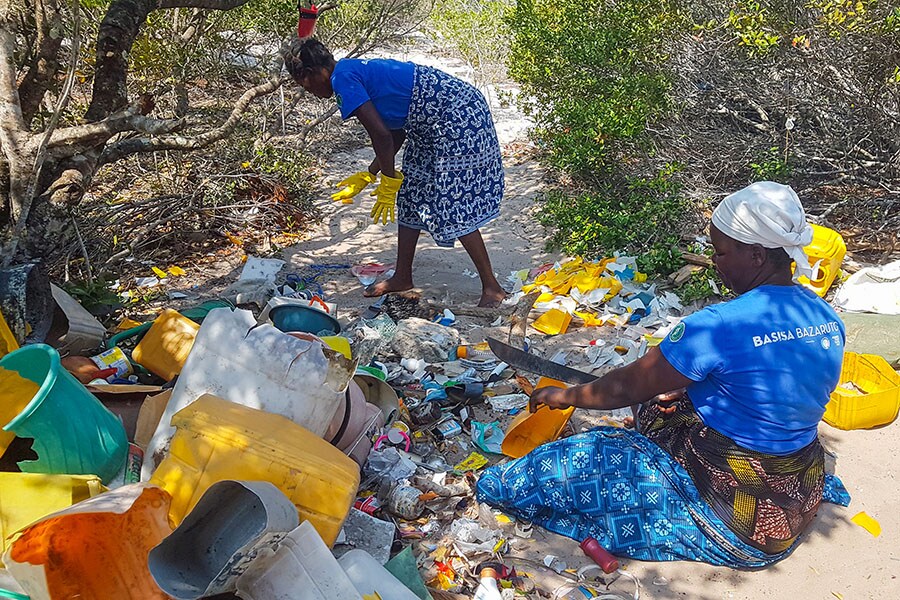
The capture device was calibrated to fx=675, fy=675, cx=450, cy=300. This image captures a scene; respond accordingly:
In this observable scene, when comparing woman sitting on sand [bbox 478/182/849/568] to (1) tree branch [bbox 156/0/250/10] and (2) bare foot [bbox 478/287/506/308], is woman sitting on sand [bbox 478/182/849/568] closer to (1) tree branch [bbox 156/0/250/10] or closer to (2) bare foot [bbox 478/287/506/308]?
(2) bare foot [bbox 478/287/506/308]

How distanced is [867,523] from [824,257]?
2.14 meters

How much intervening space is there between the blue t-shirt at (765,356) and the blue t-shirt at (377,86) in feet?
7.95

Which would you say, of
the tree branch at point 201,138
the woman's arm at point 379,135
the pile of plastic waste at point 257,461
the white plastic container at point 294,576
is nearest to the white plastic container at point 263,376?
the pile of plastic waste at point 257,461

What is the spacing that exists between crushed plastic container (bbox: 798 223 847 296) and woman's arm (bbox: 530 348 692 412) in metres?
2.54

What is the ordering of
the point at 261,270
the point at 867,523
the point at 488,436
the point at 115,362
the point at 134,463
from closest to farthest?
the point at 134,463 < the point at 867,523 < the point at 115,362 < the point at 488,436 < the point at 261,270

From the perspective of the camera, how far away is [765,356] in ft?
6.58

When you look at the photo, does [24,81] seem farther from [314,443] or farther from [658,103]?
[658,103]

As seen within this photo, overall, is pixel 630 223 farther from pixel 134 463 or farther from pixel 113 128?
pixel 134 463

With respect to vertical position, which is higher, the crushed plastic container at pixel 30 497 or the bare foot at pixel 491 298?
the crushed plastic container at pixel 30 497

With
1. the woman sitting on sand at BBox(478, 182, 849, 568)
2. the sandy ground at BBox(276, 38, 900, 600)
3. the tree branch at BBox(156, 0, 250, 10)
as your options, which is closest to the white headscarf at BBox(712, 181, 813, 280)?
the woman sitting on sand at BBox(478, 182, 849, 568)

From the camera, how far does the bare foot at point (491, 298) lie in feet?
14.5

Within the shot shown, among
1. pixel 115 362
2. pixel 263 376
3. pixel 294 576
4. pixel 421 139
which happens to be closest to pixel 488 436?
pixel 263 376

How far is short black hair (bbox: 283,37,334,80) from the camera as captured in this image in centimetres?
371

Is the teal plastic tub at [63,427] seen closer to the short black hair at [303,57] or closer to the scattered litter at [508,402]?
the scattered litter at [508,402]
